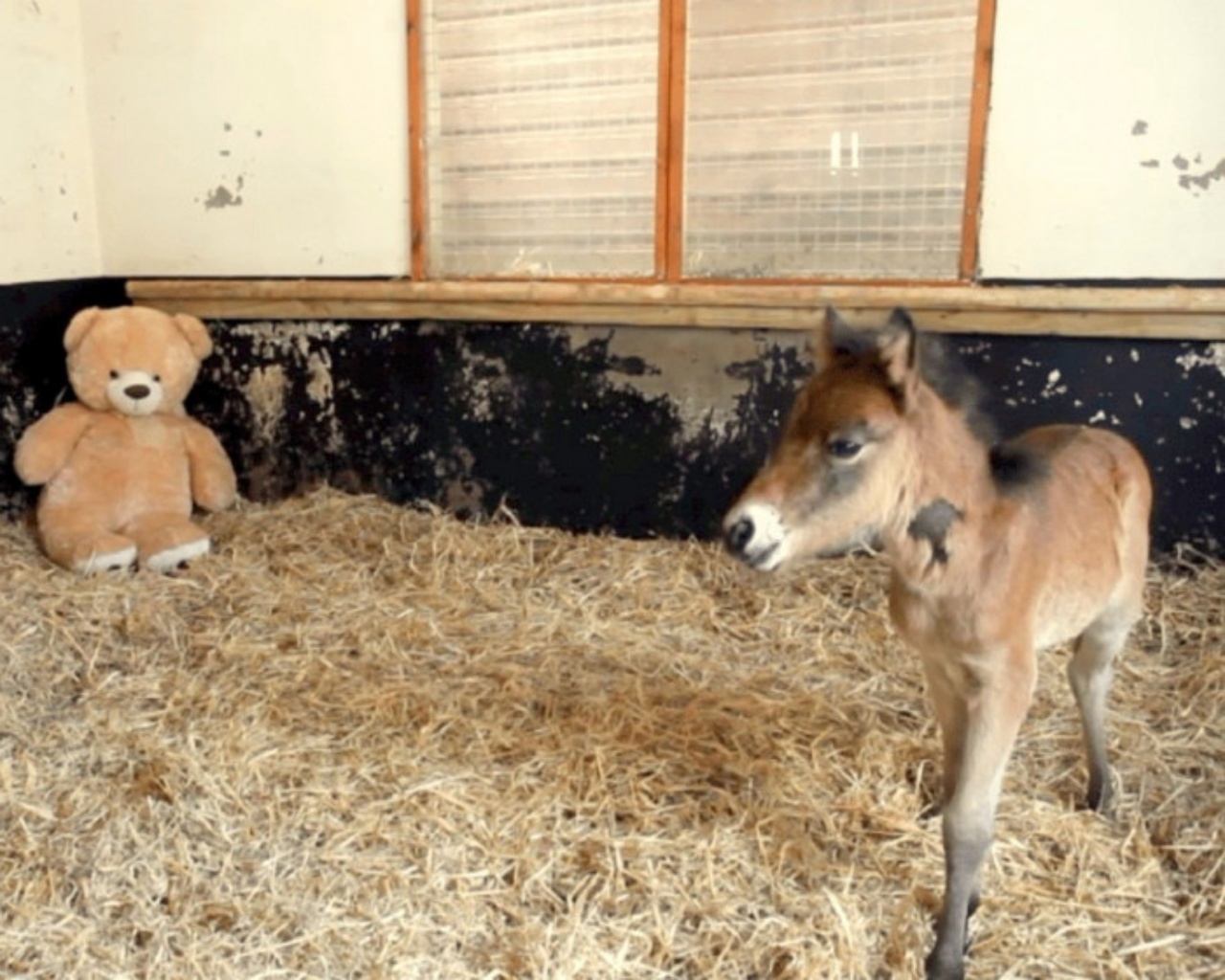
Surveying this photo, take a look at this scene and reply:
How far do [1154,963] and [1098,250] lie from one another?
6.48ft

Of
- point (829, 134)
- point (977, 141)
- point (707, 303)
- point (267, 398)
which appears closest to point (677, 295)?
point (707, 303)

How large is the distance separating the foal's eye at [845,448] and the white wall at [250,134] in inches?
96.9

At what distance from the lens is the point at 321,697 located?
246 centimetres

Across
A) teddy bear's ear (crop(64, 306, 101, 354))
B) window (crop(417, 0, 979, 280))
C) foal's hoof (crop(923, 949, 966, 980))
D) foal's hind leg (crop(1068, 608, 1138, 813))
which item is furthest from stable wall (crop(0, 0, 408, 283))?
foal's hoof (crop(923, 949, 966, 980))

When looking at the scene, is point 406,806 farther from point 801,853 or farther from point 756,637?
point 756,637

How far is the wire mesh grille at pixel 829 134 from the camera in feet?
9.89

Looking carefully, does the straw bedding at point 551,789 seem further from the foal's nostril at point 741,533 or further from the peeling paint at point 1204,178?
the peeling paint at point 1204,178

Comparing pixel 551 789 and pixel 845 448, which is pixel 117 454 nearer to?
pixel 551 789

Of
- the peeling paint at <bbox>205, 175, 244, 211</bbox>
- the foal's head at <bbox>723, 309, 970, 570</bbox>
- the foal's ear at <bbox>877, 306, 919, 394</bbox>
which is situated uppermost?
the peeling paint at <bbox>205, 175, 244, 211</bbox>

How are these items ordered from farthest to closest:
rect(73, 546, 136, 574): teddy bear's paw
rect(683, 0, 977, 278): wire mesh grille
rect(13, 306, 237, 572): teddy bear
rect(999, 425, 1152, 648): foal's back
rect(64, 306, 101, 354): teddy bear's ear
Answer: rect(64, 306, 101, 354): teddy bear's ear
rect(13, 306, 237, 572): teddy bear
rect(73, 546, 136, 574): teddy bear's paw
rect(683, 0, 977, 278): wire mesh grille
rect(999, 425, 1152, 648): foal's back

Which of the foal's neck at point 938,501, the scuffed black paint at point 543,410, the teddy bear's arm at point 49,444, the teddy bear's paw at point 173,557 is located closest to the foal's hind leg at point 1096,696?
the foal's neck at point 938,501

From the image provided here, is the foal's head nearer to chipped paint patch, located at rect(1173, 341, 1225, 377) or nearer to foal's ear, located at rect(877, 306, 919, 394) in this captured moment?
foal's ear, located at rect(877, 306, 919, 394)

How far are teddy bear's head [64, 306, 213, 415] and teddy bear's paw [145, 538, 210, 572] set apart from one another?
0.50 m

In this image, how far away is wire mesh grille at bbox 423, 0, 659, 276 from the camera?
3309 millimetres
